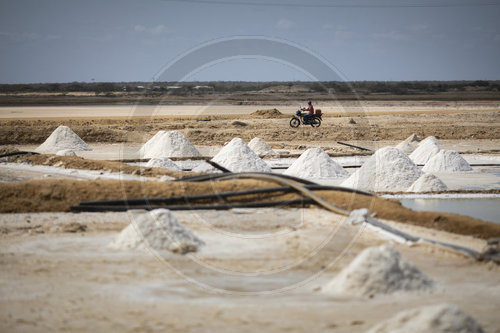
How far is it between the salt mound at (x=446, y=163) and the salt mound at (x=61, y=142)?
835 cm

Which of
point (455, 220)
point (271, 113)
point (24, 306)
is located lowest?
point (24, 306)

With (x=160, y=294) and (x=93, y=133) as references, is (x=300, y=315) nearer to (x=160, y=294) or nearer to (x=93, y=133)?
(x=160, y=294)

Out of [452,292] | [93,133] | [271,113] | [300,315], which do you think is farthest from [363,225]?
[271,113]

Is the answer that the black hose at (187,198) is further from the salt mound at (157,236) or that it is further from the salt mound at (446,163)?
the salt mound at (446,163)

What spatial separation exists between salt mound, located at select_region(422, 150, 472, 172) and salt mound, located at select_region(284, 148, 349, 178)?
2006mm

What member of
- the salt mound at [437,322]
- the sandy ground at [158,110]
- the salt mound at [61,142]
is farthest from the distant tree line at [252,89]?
the salt mound at [437,322]

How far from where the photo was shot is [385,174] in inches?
408

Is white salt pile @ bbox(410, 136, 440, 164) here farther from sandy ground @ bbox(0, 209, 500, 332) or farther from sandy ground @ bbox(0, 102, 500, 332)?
sandy ground @ bbox(0, 209, 500, 332)

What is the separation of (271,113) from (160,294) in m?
23.0

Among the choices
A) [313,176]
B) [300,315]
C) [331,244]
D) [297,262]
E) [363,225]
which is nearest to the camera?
[300,315]

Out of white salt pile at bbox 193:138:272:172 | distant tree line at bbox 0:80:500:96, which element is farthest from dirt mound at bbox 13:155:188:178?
distant tree line at bbox 0:80:500:96

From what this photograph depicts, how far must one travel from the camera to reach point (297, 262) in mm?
5211

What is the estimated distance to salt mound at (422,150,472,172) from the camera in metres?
12.3

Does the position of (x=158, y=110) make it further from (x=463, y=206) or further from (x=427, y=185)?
(x=463, y=206)
